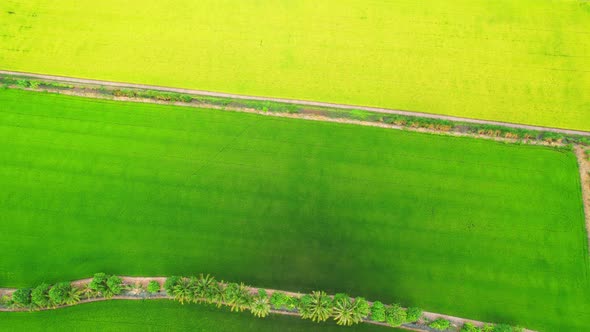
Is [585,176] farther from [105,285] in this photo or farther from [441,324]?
[105,285]

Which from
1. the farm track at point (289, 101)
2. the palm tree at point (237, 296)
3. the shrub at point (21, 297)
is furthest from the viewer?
the farm track at point (289, 101)

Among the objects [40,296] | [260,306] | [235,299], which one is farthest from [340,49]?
[40,296]

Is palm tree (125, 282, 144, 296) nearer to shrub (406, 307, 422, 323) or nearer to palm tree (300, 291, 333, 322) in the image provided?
palm tree (300, 291, 333, 322)

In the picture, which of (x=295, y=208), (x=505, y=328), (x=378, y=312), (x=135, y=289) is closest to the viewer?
(x=505, y=328)

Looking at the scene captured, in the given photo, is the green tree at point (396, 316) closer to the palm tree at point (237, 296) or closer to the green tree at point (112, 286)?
the palm tree at point (237, 296)

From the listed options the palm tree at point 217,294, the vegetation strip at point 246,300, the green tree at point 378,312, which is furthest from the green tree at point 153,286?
the green tree at point 378,312

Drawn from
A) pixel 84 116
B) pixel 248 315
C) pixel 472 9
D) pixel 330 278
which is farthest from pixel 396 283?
pixel 84 116

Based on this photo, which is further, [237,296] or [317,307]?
[237,296]
